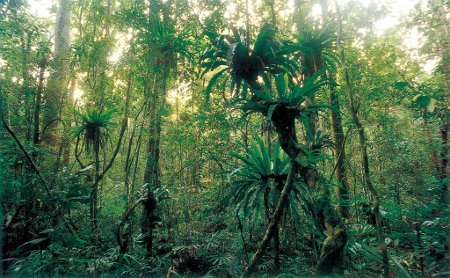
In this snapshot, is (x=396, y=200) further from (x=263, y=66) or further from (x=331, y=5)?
(x=331, y=5)

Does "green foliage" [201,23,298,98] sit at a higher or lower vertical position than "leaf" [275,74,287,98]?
higher

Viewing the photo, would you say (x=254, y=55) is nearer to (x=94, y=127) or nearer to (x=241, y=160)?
(x=241, y=160)

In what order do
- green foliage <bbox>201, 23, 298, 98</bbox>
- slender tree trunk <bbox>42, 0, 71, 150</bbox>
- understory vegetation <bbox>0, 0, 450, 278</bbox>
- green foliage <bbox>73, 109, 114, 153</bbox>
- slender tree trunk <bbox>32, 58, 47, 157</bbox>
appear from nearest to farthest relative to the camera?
understory vegetation <bbox>0, 0, 450, 278</bbox>
green foliage <bbox>201, 23, 298, 98</bbox>
green foliage <bbox>73, 109, 114, 153</bbox>
slender tree trunk <bbox>32, 58, 47, 157</bbox>
slender tree trunk <bbox>42, 0, 71, 150</bbox>

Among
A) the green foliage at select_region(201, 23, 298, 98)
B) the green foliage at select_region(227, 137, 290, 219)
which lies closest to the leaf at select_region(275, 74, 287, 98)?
the green foliage at select_region(201, 23, 298, 98)

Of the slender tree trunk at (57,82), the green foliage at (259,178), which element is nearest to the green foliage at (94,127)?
the slender tree trunk at (57,82)

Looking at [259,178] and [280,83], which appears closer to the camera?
[280,83]

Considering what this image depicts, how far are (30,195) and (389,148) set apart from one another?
8.56 meters

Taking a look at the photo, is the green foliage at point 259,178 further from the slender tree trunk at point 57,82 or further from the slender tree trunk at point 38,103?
the slender tree trunk at point 38,103

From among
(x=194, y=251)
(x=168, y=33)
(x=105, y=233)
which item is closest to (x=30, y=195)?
(x=105, y=233)

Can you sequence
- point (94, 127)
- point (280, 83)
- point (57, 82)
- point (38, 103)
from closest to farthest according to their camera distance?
1. point (280, 83)
2. point (94, 127)
3. point (38, 103)
4. point (57, 82)

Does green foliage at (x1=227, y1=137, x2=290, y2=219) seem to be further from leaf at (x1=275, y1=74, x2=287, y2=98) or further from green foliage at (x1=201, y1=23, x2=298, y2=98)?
green foliage at (x1=201, y1=23, x2=298, y2=98)

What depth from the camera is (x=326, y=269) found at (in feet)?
6.58

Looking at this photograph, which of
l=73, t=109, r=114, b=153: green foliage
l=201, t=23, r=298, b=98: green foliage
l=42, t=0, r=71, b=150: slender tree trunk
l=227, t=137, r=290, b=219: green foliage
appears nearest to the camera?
l=201, t=23, r=298, b=98: green foliage

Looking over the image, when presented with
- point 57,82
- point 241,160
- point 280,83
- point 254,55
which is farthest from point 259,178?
point 57,82
